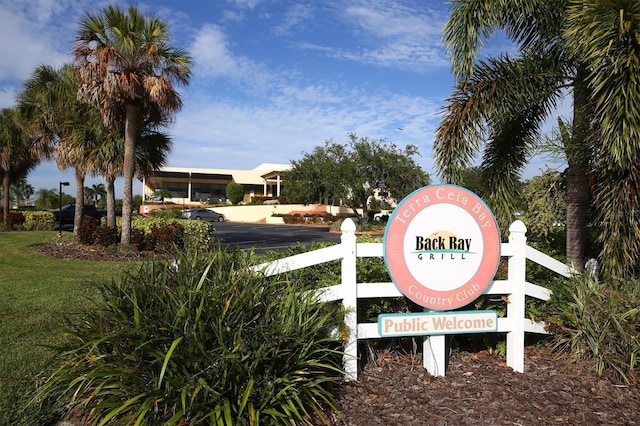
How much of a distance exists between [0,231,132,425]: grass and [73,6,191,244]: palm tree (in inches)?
135

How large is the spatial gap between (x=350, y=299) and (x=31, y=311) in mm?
5166

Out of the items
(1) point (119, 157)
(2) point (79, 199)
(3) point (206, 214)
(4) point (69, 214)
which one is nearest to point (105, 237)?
Result: (1) point (119, 157)

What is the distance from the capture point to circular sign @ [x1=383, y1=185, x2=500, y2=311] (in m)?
4.25

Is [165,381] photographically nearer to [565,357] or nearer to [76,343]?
[76,343]

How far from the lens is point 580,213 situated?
6.74 metres

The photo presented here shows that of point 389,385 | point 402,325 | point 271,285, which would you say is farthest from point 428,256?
point 271,285

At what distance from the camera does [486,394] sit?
3969mm

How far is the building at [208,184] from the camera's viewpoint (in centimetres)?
5856

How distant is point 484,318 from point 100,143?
14.3 meters

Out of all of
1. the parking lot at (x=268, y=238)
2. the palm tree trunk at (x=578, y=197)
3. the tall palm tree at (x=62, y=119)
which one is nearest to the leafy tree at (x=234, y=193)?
the parking lot at (x=268, y=238)

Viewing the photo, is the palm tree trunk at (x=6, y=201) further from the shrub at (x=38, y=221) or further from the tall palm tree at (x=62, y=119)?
the tall palm tree at (x=62, y=119)

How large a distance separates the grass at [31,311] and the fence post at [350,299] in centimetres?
221

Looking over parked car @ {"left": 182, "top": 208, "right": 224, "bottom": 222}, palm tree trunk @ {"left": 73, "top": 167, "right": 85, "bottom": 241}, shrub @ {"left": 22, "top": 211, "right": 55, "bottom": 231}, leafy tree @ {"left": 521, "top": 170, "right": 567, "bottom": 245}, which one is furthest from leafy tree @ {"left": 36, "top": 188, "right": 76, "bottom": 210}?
leafy tree @ {"left": 521, "top": 170, "right": 567, "bottom": 245}

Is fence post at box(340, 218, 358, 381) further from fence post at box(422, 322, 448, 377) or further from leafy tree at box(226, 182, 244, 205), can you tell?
leafy tree at box(226, 182, 244, 205)
